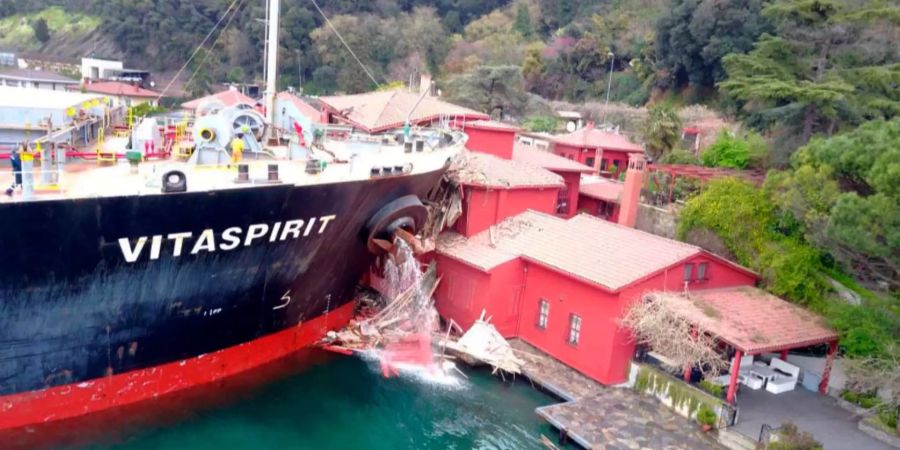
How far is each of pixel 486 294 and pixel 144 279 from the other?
7899mm

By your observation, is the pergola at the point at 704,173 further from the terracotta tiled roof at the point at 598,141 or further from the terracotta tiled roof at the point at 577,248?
the terracotta tiled roof at the point at 598,141

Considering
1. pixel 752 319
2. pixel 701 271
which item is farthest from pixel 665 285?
pixel 752 319

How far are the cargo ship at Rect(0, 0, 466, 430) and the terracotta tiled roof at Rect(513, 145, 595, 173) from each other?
844cm

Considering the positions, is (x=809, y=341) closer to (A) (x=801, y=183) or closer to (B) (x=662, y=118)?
(A) (x=801, y=183)

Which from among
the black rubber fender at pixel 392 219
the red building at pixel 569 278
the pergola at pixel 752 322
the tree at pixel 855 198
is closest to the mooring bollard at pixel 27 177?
the black rubber fender at pixel 392 219

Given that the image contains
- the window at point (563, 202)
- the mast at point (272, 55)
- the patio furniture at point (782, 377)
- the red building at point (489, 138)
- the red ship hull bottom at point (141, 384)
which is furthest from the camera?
the red building at point (489, 138)

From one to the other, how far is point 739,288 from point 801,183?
2.77 m

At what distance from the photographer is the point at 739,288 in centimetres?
1490

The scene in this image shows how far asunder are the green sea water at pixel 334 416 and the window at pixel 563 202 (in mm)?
9091

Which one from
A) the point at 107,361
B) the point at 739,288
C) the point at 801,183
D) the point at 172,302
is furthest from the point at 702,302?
the point at 107,361

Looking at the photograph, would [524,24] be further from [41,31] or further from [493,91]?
[41,31]

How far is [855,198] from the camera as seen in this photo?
37.4 feet

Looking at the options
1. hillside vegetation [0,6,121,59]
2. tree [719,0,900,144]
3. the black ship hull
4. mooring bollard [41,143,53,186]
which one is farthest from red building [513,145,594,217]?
hillside vegetation [0,6,121,59]

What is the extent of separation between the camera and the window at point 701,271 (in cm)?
1475
